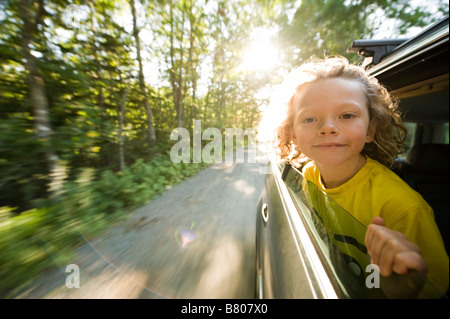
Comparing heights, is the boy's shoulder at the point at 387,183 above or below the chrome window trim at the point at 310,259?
above

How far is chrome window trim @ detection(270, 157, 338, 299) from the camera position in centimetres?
78

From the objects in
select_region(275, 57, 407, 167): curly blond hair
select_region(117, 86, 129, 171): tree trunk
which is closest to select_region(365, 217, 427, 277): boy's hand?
select_region(275, 57, 407, 167): curly blond hair

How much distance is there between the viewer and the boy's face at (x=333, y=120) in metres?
1.10

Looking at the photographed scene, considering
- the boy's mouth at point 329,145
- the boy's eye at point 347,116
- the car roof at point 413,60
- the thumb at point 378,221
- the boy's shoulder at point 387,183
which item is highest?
the car roof at point 413,60

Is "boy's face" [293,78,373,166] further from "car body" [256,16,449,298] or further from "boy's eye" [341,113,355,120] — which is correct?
"car body" [256,16,449,298]

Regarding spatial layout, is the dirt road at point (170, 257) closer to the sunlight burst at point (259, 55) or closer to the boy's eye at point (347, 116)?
the boy's eye at point (347, 116)

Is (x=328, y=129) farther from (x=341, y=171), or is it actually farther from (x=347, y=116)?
(x=341, y=171)

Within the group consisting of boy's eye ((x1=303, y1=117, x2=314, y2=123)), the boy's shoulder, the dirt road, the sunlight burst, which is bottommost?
the dirt road

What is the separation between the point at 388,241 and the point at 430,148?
9.42ft

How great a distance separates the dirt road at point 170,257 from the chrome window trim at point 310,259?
4.24 ft

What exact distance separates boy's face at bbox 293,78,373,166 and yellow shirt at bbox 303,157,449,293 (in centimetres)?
17

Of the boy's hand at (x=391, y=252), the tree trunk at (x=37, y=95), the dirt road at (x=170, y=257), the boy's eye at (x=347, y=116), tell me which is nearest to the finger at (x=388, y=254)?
the boy's hand at (x=391, y=252)
